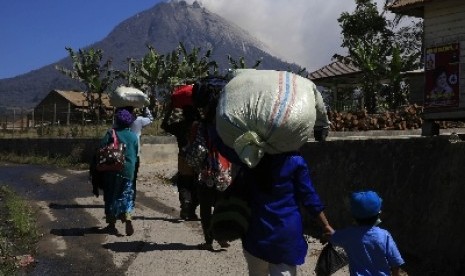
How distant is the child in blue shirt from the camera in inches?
132

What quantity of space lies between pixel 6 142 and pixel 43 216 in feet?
56.8

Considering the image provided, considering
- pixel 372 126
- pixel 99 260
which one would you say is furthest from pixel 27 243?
pixel 372 126

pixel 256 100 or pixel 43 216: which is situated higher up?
pixel 256 100

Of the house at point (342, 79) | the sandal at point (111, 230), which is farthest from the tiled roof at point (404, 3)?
the house at point (342, 79)

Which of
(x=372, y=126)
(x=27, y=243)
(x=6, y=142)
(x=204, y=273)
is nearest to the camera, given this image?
(x=204, y=273)

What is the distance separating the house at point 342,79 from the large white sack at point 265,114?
74.3ft

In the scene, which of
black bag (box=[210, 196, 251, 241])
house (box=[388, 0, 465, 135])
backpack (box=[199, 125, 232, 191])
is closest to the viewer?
black bag (box=[210, 196, 251, 241])

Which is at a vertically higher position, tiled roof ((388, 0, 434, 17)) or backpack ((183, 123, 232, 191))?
tiled roof ((388, 0, 434, 17))

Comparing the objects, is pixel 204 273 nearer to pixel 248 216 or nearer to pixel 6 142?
pixel 248 216

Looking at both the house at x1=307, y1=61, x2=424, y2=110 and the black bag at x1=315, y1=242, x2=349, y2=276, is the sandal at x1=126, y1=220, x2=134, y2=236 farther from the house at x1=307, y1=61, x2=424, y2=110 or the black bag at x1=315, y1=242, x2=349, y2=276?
the house at x1=307, y1=61, x2=424, y2=110

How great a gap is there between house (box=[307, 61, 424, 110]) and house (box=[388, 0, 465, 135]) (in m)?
13.5

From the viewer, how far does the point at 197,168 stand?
18.1 feet

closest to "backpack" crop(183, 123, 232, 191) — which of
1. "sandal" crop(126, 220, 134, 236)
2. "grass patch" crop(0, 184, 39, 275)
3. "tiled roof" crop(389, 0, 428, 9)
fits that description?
"sandal" crop(126, 220, 134, 236)

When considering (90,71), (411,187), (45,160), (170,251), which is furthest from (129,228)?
(90,71)
